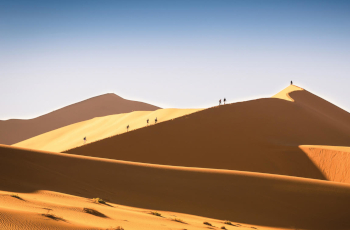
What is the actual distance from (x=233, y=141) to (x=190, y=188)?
53.4 ft

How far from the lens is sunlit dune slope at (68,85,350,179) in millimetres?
29125

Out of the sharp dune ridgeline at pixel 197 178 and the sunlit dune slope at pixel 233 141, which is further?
the sunlit dune slope at pixel 233 141

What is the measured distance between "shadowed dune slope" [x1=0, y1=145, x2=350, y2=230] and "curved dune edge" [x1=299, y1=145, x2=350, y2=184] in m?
9.92

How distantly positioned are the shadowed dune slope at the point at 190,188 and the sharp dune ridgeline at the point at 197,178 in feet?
0.16

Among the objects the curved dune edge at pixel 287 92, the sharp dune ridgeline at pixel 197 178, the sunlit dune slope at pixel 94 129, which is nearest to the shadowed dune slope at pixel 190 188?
the sharp dune ridgeline at pixel 197 178

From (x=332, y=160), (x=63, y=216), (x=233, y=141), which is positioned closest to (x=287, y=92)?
(x=233, y=141)

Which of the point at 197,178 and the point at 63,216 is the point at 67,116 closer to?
the point at 197,178

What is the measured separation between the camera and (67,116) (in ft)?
330

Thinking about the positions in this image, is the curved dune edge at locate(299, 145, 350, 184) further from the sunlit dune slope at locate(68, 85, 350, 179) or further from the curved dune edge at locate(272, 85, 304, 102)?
the curved dune edge at locate(272, 85, 304, 102)

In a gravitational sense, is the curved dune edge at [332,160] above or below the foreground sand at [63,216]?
above

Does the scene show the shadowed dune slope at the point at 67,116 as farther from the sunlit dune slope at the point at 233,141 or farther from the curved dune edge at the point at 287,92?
the sunlit dune slope at the point at 233,141

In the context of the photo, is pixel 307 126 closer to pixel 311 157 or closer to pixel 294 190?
pixel 311 157

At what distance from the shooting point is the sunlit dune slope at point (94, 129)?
5234 cm

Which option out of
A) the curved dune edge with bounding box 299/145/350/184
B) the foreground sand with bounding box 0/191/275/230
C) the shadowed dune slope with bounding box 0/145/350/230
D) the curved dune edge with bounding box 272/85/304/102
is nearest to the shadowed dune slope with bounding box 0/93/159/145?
the curved dune edge with bounding box 272/85/304/102
